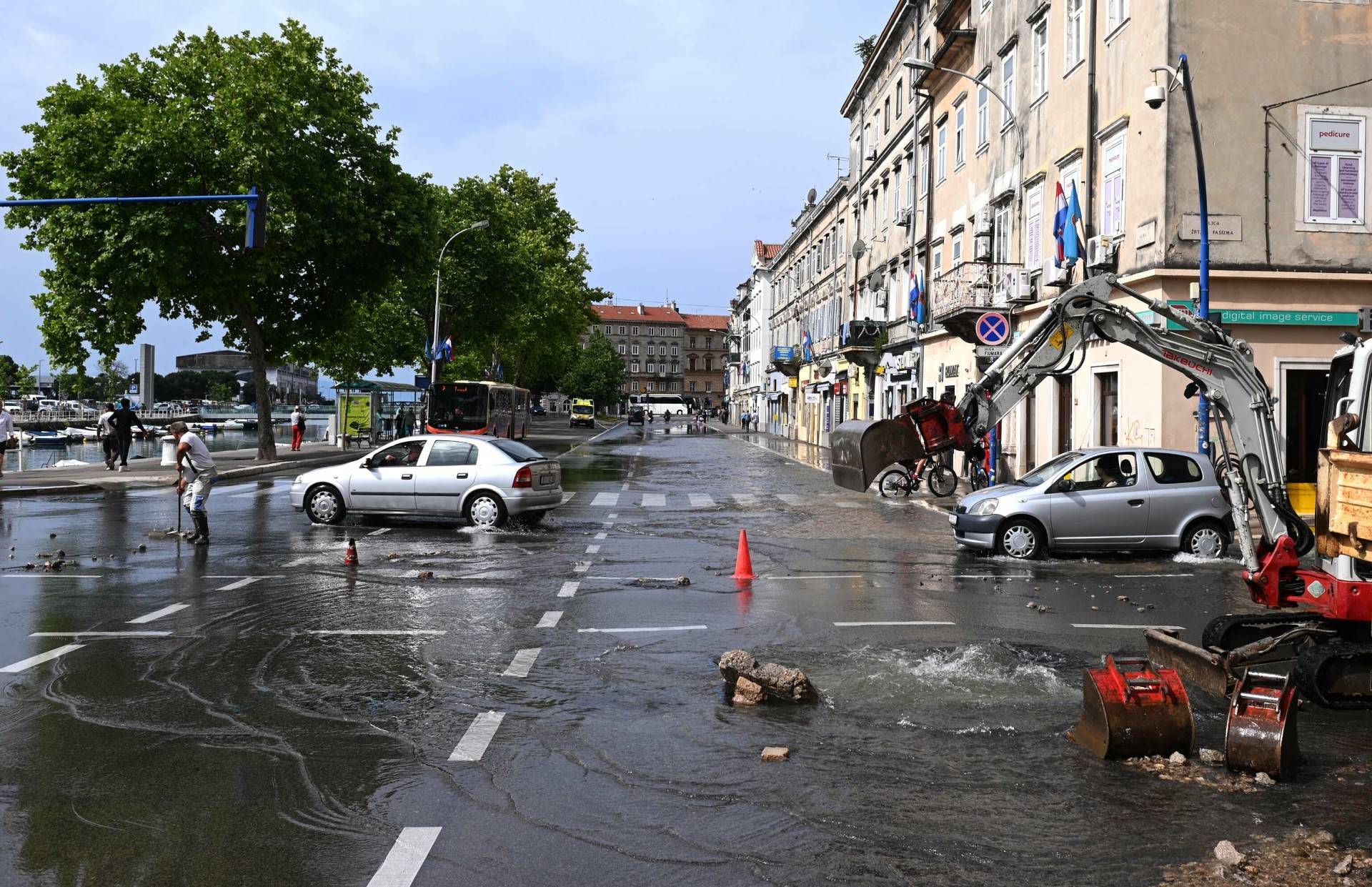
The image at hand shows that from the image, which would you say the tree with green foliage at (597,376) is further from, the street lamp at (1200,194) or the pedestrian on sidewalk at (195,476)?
the pedestrian on sidewalk at (195,476)

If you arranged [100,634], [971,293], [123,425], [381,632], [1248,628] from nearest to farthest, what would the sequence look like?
1. [1248,628]
2. [100,634]
3. [381,632]
4. [971,293]
5. [123,425]

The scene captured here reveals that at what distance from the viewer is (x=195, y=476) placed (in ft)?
54.5

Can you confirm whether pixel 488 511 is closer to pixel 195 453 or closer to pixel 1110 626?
pixel 195 453

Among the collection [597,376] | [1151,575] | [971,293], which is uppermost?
[597,376]

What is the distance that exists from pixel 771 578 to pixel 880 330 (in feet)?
108

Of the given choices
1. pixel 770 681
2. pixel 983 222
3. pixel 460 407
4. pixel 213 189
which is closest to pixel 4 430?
pixel 213 189

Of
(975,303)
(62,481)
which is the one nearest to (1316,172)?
(975,303)

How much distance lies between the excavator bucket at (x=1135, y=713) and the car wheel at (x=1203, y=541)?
10263 millimetres

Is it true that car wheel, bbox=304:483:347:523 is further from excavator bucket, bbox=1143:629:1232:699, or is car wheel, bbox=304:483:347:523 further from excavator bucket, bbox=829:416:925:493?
excavator bucket, bbox=1143:629:1232:699

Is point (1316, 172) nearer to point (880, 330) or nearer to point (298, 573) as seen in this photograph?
point (298, 573)

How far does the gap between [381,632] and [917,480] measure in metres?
14.6

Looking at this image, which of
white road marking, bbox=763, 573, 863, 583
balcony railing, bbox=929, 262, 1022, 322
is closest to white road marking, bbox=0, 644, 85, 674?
white road marking, bbox=763, 573, 863, 583

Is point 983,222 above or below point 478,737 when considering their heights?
above

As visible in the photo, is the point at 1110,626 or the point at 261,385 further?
the point at 261,385
